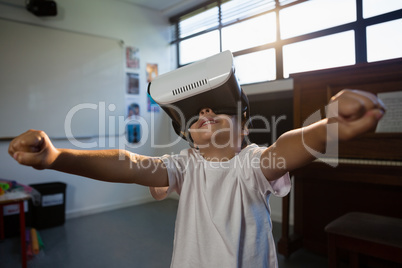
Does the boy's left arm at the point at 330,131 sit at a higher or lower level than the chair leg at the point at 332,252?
higher

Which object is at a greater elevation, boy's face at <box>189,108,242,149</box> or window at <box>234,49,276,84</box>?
window at <box>234,49,276,84</box>

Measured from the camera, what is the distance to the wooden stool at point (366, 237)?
1307 mm

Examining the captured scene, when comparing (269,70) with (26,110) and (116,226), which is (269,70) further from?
(26,110)

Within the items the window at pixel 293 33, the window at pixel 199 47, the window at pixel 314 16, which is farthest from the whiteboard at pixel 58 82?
the window at pixel 314 16

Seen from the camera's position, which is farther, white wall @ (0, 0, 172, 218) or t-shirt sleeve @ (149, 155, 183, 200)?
white wall @ (0, 0, 172, 218)

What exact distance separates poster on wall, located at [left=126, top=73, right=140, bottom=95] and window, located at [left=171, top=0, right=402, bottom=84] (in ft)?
3.01

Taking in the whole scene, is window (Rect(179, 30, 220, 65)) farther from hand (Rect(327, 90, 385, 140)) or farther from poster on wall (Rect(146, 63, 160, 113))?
hand (Rect(327, 90, 385, 140))

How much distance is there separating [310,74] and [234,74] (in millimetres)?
1467

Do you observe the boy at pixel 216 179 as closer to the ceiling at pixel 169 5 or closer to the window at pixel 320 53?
the window at pixel 320 53

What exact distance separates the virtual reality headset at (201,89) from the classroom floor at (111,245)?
1684 mm

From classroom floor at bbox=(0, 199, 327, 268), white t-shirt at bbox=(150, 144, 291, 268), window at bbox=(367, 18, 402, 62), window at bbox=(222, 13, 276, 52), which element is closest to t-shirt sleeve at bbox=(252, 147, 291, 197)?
white t-shirt at bbox=(150, 144, 291, 268)

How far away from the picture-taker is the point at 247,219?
32.4 inches

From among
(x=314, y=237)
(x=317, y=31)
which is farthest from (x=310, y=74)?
(x=314, y=237)

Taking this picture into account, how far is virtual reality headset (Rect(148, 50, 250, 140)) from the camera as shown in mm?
774
